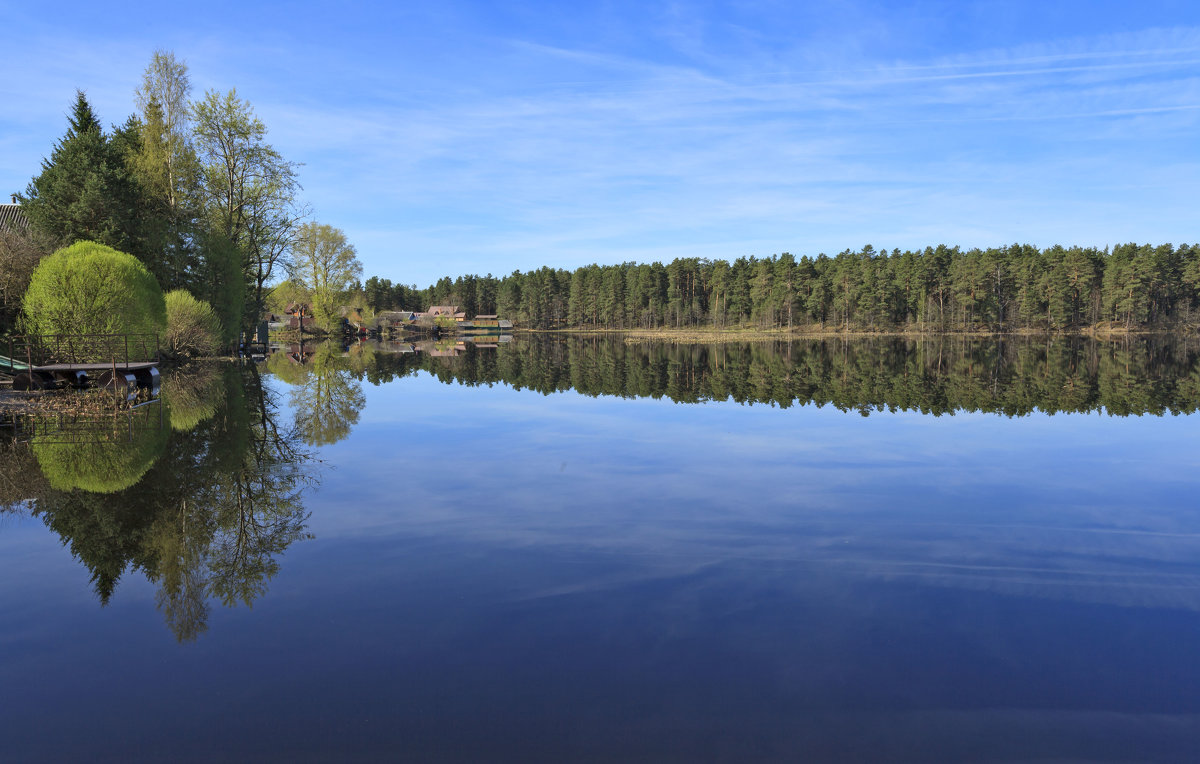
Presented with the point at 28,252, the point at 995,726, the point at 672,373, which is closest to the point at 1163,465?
the point at 995,726

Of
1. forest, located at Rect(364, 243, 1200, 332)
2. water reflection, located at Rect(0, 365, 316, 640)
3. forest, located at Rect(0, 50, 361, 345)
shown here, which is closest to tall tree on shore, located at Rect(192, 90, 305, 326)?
forest, located at Rect(0, 50, 361, 345)

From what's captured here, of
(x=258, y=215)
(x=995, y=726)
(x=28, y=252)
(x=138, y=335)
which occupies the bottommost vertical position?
(x=995, y=726)

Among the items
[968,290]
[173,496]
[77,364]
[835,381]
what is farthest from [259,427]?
[968,290]

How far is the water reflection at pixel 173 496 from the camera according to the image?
7410 mm

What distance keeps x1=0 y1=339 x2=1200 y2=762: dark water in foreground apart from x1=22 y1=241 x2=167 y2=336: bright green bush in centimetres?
1322

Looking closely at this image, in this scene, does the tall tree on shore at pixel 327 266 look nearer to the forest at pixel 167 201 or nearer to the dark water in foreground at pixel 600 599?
the forest at pixel 167 201

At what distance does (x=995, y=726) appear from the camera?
470 centimetres

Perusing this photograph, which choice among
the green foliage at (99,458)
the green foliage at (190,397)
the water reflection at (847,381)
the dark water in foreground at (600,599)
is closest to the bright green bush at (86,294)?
the green foliage at (190,397)

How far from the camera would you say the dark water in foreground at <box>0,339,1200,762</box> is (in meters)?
4.66

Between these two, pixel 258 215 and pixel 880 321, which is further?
pixel 880 321

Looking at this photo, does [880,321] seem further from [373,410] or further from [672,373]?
[373,410]

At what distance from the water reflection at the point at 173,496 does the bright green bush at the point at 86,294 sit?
29.1ft

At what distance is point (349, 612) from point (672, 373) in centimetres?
3031

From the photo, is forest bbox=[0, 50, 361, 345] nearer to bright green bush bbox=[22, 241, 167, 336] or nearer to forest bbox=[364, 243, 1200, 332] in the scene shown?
bright green bush bbox=[22, 241, 167, 336]
